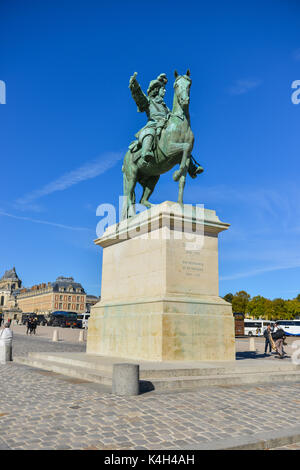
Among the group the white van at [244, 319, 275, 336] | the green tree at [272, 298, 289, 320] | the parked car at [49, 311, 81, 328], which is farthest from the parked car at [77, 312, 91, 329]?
the green tree at [272, 298, 289, 320]

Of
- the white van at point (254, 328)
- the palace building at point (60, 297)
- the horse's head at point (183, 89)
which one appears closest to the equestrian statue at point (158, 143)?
the horse's head at point (183, 89)

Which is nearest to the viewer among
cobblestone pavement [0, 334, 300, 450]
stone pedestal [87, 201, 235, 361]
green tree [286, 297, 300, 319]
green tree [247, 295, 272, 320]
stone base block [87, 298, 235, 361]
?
cobblestone pavement [0, 334, 300, 450]

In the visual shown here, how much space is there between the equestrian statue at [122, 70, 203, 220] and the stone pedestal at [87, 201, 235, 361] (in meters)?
1.05

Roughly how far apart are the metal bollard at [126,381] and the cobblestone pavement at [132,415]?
17 centimetres

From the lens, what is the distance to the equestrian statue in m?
12.6

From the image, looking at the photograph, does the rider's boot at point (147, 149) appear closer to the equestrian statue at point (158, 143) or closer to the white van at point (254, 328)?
the equestrian statue at point (158, 143)

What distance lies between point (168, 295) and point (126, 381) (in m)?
4.21

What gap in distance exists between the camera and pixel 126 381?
23.6ft

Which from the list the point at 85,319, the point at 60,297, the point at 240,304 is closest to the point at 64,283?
the point at 60,297

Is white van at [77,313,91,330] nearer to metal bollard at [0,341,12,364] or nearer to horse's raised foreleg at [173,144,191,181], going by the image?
metal bollard at [0,341,12,364]

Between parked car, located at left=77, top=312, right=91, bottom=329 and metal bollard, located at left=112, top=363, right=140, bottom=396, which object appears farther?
parked car, located at left=77, top=312, right=91, bottom=329

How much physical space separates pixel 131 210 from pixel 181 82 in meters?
4.46

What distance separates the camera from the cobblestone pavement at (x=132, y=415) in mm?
4898
